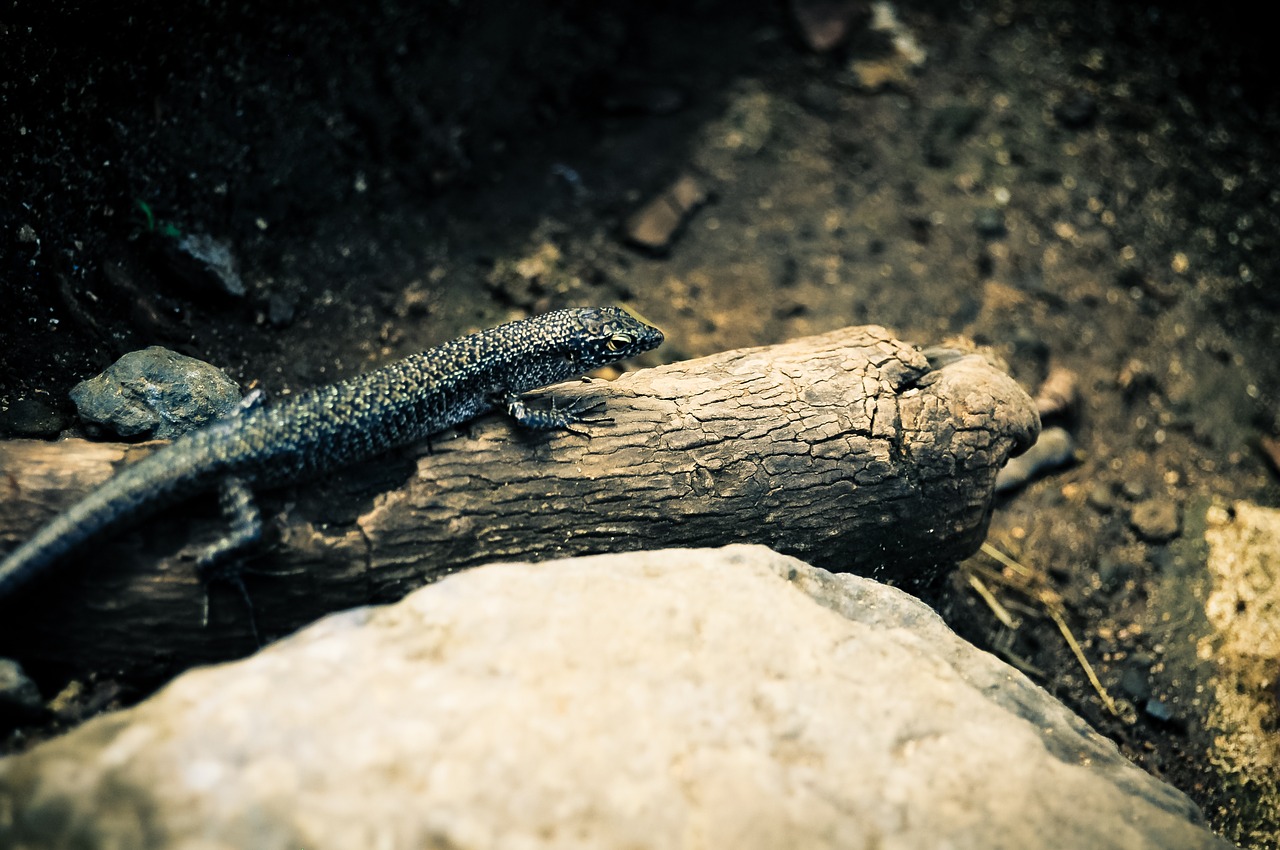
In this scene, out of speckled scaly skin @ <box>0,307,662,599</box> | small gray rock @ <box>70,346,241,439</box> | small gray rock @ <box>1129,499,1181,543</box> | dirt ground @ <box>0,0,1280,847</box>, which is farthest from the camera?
small gray rock @ <box>1129,499,1181,543</box>

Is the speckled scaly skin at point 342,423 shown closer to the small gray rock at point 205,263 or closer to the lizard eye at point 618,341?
the lizard eye at point 618,341

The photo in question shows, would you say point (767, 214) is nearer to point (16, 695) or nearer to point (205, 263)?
point (205, 263)

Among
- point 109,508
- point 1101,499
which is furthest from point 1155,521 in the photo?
point 109,508

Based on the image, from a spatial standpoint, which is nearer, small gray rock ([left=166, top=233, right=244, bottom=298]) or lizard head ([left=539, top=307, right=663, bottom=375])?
lizard head ([left=539, top=307, right=663, bottom=375])

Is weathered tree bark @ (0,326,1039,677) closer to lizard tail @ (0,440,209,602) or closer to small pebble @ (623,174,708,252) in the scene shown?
lizard tail @ (0,440,209,602)

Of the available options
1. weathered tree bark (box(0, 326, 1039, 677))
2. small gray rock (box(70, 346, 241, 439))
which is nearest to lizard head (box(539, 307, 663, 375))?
weathered tree bark (box(0, 326, 1039, 677))

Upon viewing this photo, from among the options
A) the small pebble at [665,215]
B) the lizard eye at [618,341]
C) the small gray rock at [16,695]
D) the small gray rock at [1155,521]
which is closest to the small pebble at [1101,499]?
the small gray rock at [1155,521]

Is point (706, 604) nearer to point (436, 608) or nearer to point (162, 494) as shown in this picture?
point (436, 608)
